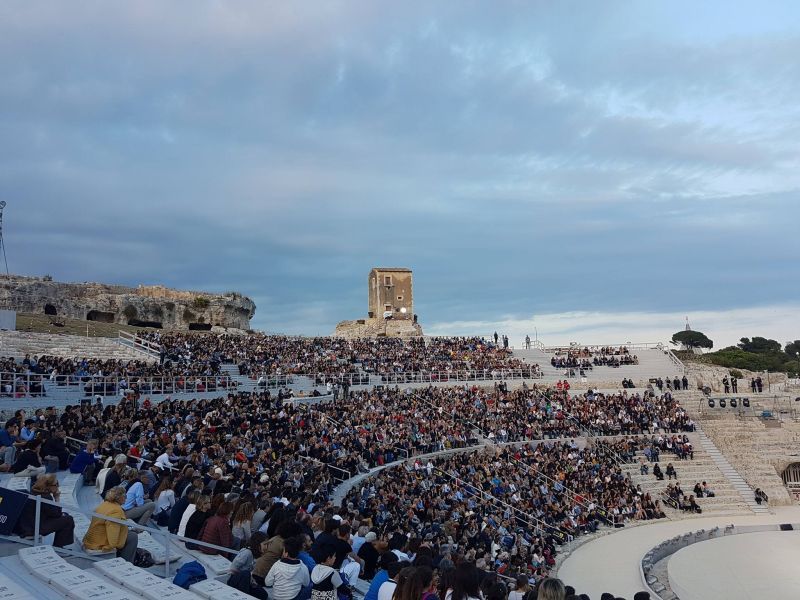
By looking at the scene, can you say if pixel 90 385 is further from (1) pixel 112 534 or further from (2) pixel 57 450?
(1) pixel 112 534

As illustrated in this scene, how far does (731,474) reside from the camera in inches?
1168

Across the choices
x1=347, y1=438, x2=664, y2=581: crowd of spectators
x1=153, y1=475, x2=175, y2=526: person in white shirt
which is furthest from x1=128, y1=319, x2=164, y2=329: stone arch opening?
x1=153, y1=475, x2=175, y2=526: person in white shirt

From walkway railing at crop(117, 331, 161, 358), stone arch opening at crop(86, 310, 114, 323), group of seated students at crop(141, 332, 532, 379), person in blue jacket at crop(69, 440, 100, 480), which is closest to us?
person in blue jacket at crop(69, 440, 100, 480)

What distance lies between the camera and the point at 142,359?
30891 millimetres

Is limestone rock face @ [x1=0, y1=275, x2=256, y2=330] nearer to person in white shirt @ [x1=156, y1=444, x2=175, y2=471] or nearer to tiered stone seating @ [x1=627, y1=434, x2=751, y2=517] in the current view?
person in white shirt @ [x1=156, y1=444, x2=175, y2=471]

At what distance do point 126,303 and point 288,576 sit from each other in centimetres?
4677

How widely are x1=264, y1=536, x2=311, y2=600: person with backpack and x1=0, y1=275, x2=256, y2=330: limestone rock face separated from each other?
43.6 meters

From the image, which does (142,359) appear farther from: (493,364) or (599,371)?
(599,371)

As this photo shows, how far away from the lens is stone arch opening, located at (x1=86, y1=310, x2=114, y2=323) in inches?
1893

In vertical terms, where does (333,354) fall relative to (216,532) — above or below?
above

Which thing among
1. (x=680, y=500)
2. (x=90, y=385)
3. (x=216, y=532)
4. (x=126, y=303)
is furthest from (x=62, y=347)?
(x=680, y=500)

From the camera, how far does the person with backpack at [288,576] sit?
6.73m

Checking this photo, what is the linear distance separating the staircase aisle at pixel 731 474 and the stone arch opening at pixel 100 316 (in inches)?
1564

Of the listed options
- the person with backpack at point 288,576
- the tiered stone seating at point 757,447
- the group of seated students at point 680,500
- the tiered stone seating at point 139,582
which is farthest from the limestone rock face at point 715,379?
the tiered stone seating at point 139,582
